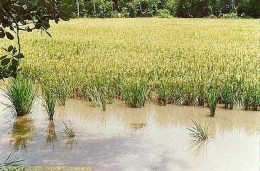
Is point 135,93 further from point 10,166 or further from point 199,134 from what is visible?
point 10,166

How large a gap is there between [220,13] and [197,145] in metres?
33.9

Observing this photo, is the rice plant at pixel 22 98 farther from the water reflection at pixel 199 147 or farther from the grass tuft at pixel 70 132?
the water reflection at pixel 199 147

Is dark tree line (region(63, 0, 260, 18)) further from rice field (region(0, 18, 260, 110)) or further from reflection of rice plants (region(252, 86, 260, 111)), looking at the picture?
reflection of rice plants (region(252, 86, 260, 111))

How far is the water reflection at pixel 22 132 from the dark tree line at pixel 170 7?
31794mm

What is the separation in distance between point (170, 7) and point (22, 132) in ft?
119

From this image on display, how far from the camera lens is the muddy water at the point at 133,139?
3.86m

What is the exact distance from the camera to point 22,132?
4824mm

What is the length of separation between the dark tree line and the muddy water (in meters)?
31.5

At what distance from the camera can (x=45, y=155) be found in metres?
4.04

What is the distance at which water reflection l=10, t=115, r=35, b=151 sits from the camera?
4.37 m

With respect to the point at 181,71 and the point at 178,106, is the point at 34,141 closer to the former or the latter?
the point at 178,106

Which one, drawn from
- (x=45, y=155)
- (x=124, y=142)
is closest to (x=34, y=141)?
(x=45, y=155)

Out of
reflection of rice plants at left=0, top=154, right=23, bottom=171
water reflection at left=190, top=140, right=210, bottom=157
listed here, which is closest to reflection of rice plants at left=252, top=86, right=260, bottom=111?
water reflection at left=190, top=140, right=210, bottom=157

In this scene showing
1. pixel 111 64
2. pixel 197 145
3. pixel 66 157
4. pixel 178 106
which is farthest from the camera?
pixel 111 64
